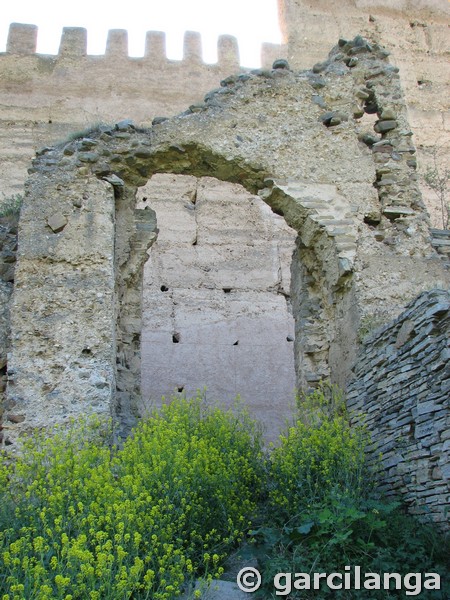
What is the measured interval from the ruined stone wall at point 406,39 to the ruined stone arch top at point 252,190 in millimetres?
7350

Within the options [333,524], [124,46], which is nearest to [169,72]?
[124,46]

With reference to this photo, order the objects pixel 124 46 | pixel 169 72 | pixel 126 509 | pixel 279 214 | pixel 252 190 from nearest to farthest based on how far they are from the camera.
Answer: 1. pixel 126 509
2. pixel 279 214
3. pixel 252 190
4. pixel 169 72
5. pixel 124 46

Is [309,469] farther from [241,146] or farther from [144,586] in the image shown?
[241,146]

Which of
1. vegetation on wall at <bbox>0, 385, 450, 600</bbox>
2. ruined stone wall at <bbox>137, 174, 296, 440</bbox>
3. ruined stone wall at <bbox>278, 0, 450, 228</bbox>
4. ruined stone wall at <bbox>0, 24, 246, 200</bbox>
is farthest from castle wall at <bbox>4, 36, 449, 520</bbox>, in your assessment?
ruined stone wall at <bbox>278, 0, 450, 228</bbox>

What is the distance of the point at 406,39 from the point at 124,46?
590cm

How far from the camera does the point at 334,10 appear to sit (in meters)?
15.5

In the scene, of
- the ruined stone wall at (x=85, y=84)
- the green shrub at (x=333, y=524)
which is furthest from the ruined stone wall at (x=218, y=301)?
the green shrub at (x=333, y=524)

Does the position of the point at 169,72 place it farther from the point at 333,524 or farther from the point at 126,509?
the point at 126,509

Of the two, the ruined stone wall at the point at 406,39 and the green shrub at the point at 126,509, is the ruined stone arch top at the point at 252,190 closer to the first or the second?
the green shrub at the point at 126,509

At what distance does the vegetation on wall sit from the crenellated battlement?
1083 cm

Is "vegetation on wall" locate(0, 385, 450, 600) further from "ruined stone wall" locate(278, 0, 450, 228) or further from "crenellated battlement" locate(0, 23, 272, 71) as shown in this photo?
"crenellated battlement" locate(0, 23, 272, 71)

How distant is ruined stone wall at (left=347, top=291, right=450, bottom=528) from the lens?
15.6 ft

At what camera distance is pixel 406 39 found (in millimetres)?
15398

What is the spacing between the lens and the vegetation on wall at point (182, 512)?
12.3ft
